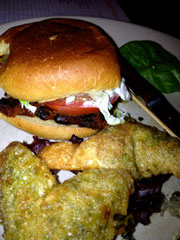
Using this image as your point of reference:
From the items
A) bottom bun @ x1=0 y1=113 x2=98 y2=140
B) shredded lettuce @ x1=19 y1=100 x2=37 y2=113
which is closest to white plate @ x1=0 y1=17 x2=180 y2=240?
bottom bun @ x1=0 y1=113 x2=98 y2=140

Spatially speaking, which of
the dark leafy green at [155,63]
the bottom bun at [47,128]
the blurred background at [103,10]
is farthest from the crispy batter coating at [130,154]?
the blurred background at [103,10]

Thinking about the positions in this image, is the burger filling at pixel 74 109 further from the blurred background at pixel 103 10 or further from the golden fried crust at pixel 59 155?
the blurred background at pixel 103 10

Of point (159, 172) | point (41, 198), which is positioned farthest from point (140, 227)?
point (41, 198)

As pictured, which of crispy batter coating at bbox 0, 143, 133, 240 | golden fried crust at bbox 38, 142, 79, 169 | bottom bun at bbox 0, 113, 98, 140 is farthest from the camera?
bottom bun at bbox 0, 113, 98, 140

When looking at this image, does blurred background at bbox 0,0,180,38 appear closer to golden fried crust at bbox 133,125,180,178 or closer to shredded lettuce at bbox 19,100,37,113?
shredded lettuce at bbox 19,100,37,113

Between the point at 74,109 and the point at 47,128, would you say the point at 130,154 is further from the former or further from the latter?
the point at 47,128

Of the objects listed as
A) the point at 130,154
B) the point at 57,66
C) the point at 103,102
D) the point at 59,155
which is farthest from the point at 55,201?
the point at 57,66
